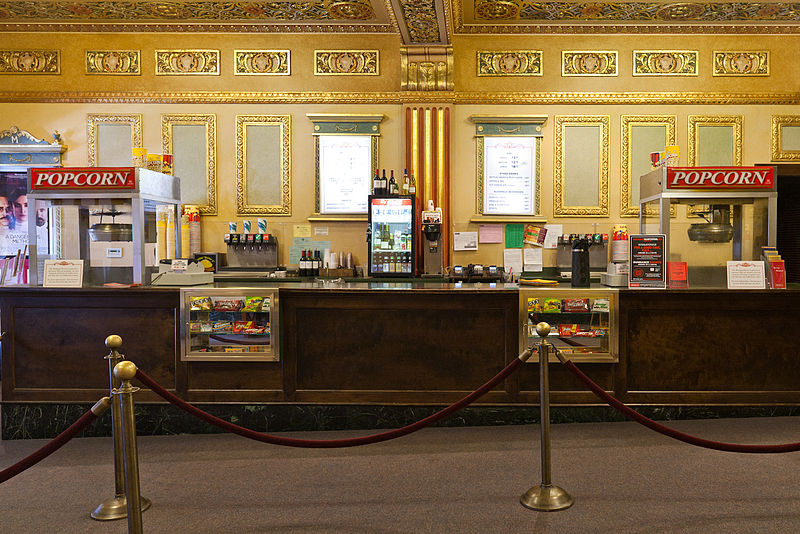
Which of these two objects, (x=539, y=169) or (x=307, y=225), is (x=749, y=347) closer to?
(x=539, y=169)

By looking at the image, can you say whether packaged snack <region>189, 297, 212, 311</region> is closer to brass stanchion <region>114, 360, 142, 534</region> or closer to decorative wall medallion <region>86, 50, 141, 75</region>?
brass stanchion <region>114, 360, 142, 534</region>

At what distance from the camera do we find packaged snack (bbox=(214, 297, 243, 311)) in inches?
155

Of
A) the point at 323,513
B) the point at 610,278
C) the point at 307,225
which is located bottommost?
the point at 323,513

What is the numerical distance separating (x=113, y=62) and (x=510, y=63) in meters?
5.15

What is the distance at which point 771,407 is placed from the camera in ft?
13.2

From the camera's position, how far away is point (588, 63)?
7137 millimetres

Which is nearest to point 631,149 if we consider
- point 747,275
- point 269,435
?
point 747,275

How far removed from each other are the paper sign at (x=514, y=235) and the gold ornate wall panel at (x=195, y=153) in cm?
382

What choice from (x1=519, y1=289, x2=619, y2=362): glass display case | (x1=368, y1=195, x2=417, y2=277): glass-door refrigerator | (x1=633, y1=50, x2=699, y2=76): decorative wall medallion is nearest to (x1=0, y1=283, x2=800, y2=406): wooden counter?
(x1=519, y1=289, x2=619, y2=362): glass display case

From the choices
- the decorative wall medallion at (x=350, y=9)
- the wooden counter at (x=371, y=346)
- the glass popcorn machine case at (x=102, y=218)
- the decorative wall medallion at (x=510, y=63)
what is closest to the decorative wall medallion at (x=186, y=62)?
the decorative wall medallion at (x=350, y=9)

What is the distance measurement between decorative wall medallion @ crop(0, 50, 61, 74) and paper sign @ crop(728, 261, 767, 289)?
26.1ft

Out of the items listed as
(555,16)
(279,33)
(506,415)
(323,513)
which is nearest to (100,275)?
(323,513)

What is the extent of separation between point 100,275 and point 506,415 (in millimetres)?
3382

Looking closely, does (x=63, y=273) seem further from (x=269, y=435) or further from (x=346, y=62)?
(x=346, y=62)
